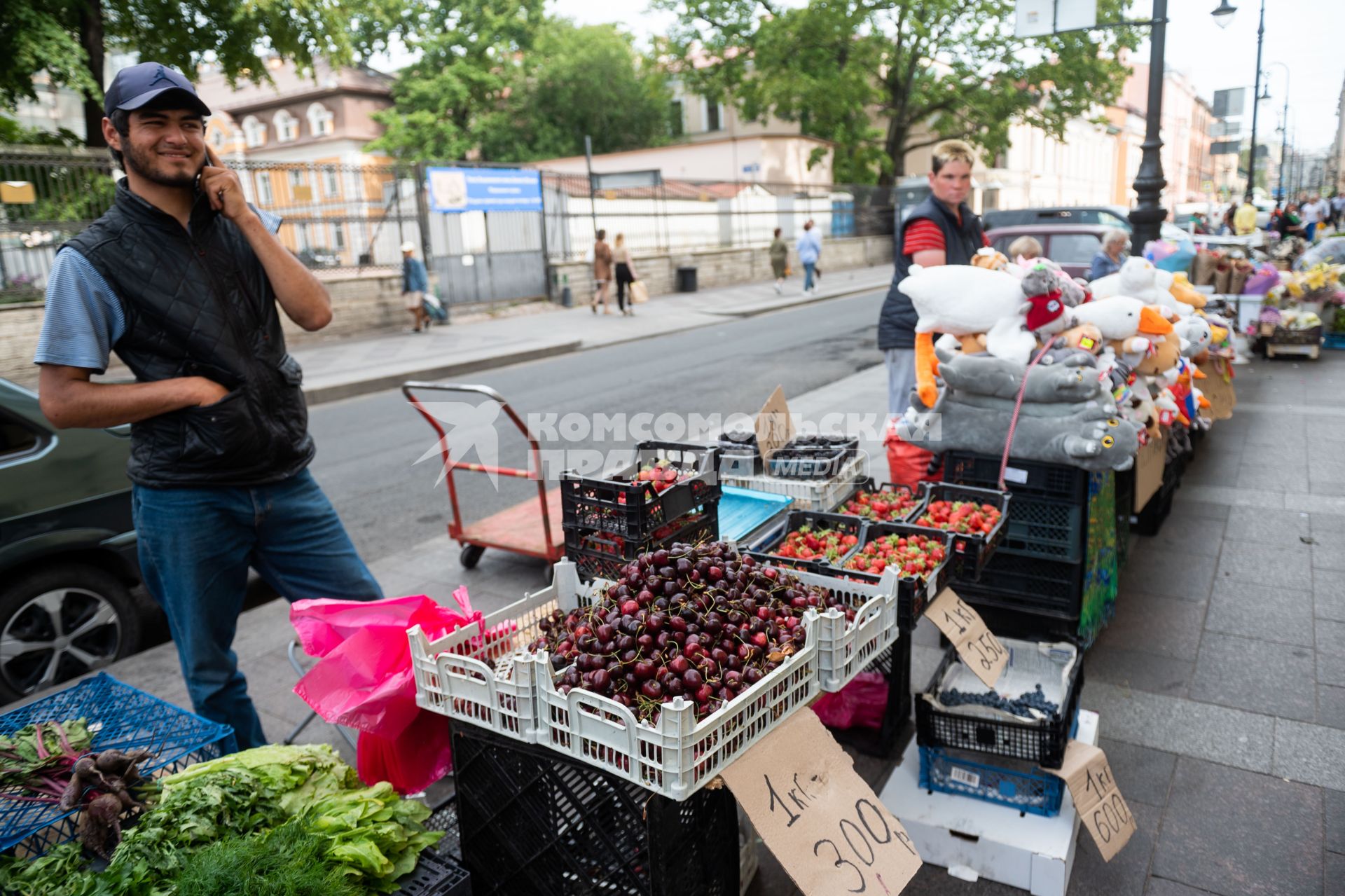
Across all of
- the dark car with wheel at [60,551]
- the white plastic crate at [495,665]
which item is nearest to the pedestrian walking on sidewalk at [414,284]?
the dark car with wheel at [60,551]

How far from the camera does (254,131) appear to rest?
53562 millimetres

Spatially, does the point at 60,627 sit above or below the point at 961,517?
below

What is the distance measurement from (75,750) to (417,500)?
498cm

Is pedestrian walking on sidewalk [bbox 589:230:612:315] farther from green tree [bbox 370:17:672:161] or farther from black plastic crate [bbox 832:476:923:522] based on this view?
green tree [bbox 370:17:672:161]

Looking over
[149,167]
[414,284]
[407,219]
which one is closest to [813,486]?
[149,167]

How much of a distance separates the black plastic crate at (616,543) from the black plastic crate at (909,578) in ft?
1.74

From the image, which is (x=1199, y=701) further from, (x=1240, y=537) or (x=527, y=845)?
(x=527, y=845)

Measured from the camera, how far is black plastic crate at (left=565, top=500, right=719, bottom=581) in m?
3.06

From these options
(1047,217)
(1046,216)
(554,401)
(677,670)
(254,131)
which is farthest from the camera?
(254,131)

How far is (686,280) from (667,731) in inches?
977

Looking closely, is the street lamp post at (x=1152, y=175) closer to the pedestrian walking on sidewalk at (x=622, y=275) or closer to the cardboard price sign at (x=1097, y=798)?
the cardboard price sign at (x=1097, y=798)

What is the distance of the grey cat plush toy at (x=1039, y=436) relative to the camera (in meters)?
3.60

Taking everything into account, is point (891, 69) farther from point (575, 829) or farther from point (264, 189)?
point (575, 829)

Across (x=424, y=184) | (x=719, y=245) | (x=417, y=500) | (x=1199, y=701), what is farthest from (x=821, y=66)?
(x=1199, y=701)
